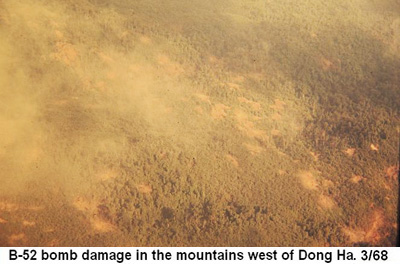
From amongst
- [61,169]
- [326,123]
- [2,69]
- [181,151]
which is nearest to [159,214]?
[181,151]

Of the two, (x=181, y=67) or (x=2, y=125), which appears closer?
(x=2, y=125)

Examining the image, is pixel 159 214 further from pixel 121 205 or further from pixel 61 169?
pixel 61 169
